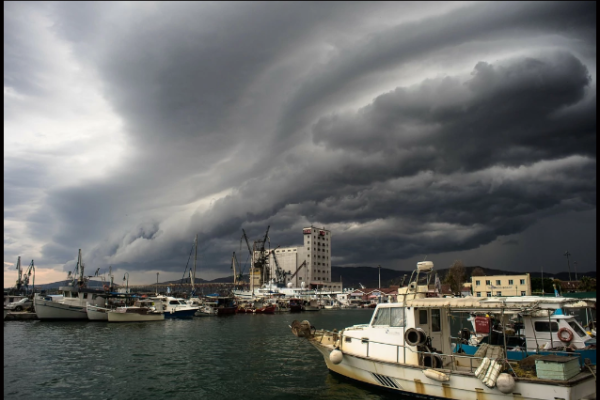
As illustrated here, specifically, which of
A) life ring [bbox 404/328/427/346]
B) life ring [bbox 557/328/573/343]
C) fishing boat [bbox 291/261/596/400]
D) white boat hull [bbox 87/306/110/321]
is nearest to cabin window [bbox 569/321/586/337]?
life ring [bbox 557/328/573/343]

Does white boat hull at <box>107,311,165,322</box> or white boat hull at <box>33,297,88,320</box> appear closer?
white boat hull at <box>33,297,88,320</box>

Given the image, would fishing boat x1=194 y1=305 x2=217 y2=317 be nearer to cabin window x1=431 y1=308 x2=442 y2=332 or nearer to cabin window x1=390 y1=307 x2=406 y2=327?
cabin window x1=390 y1=307 x2=406 y2=327

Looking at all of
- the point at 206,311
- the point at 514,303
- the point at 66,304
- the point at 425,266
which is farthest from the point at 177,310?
the point at 514,303

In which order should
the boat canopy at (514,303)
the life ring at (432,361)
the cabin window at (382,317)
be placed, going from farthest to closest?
the cabin window at (382,317) < the life ring at (432,361) < the boat canopy at (514,303)

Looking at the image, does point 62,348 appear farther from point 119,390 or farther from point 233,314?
point 233,314

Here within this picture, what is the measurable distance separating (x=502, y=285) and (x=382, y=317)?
81636 millimetres

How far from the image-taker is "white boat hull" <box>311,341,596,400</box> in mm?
14984

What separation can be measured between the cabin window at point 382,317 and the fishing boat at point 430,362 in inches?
0.6

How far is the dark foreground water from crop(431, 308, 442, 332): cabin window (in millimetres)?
3815

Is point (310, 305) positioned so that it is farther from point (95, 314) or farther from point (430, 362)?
point (430, 362)

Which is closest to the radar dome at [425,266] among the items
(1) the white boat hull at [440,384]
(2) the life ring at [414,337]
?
(2) the life ring at [414,337]

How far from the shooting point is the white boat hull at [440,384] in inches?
590

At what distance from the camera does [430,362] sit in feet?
61.7

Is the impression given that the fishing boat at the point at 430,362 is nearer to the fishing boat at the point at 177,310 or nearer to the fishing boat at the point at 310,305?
the fishing boat at the point at 177,310
